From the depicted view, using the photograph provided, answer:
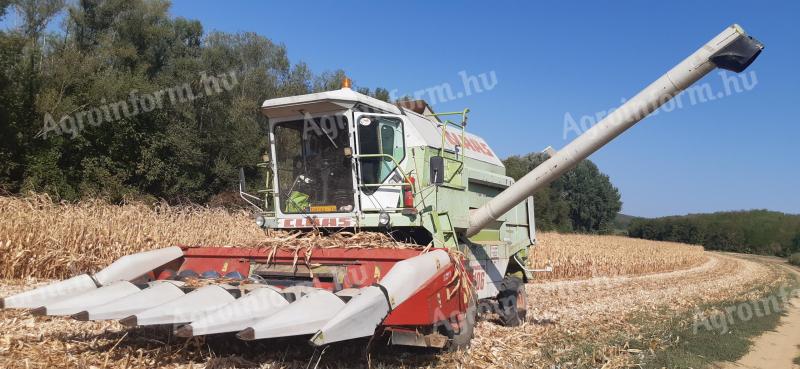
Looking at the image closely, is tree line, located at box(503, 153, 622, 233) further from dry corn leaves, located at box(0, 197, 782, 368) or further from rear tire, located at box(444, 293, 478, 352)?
rear tire, located at box(444, 293, 478, 352)

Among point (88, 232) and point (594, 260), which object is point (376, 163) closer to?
point (88, 232)

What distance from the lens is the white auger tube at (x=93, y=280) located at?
5.37m

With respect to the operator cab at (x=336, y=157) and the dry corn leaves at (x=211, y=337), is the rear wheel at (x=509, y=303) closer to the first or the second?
the dry corn leaves at (x=211, y=337)

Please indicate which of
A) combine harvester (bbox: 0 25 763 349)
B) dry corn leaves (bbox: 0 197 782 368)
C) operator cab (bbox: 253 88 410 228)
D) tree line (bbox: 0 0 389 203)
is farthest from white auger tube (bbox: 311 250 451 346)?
tree line (bbox: 0 0 389 203)

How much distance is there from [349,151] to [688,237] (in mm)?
72567

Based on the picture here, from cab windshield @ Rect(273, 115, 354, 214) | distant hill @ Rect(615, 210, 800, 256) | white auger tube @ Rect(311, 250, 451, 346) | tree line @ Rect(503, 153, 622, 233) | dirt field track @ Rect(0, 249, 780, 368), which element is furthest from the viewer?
tree line @ Rect(503, 153, 622, 233)

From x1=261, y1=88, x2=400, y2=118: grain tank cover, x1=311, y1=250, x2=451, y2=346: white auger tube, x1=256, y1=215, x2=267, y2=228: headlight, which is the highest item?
x1=261, y1=88, x2=400, y2=118: grain tank cover

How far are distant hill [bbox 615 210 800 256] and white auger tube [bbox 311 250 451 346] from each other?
6734 centimetres

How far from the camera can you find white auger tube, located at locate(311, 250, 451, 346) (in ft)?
13.9

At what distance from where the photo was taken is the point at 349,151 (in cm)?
682

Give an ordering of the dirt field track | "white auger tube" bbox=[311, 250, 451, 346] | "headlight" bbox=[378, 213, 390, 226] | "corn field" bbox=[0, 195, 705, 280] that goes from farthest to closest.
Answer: "corn field" bbox=[0, 195, 705, 280]
"headlight" bbox=[378, 213, 390, 226]
the dirt field track
"white auger tube" bbox=[311, 250, 451, 346]

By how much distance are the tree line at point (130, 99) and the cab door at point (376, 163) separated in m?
11.8

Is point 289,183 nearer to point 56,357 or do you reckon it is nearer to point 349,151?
point 349,151

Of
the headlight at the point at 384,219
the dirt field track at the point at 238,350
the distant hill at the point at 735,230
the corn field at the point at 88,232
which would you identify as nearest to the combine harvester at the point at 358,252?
the headlight at the point at 384,219
